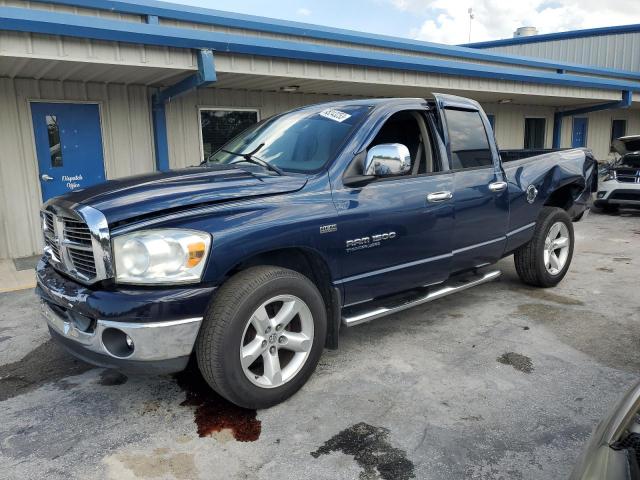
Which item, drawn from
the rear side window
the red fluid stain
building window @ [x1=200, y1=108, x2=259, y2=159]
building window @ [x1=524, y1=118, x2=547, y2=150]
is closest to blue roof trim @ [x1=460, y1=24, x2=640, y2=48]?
building window @ [x1=524, y1=118, x2=547, y2=150]

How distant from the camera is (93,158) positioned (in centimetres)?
820

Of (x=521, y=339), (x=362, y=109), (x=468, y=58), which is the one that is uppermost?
(x=468, y=58)

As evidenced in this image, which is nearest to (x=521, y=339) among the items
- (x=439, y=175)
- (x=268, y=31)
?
(x=439, y=175)

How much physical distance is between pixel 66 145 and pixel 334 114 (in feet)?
19.2

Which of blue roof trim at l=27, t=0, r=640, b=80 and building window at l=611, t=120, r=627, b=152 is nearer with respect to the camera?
blue roof trim at l=27, t=0, r=640, b=80

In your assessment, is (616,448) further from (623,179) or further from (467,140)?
(623,179)

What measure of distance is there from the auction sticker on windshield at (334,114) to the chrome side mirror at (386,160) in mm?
495

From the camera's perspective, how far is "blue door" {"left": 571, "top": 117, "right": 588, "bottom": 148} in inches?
721

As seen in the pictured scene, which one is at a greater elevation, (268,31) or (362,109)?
(268,31)

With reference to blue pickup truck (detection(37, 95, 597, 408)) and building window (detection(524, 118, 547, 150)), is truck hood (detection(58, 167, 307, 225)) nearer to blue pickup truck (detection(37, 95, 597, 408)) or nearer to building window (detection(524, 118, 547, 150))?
blue pickup truck (detection(37, 95, 597, 408))

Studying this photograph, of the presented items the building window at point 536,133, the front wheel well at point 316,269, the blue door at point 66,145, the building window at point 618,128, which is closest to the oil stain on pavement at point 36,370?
the front wheel well at point 316,269

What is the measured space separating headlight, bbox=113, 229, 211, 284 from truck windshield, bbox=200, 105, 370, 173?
1.08 metres

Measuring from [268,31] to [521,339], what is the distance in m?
8.14

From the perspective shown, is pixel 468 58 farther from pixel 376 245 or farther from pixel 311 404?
pixel 311 404
